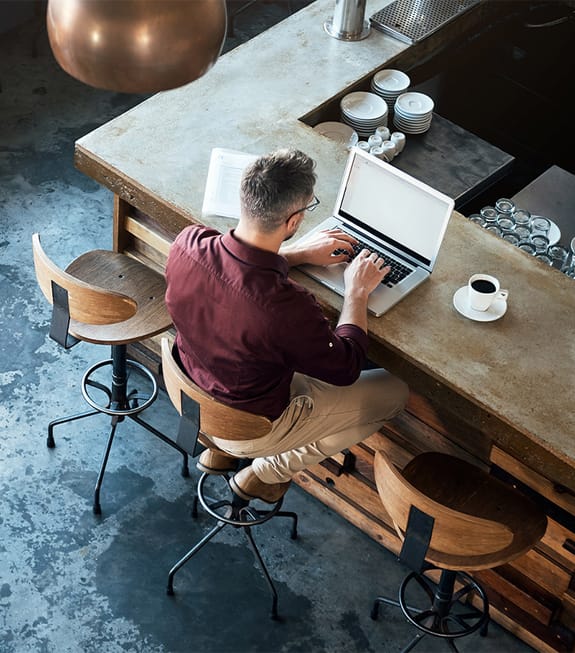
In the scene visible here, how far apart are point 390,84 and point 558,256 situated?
107 cm

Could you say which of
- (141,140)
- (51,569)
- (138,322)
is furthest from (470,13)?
(51,569)

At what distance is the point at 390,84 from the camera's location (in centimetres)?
415

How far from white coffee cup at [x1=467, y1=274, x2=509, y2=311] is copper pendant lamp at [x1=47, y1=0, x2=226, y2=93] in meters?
1.35

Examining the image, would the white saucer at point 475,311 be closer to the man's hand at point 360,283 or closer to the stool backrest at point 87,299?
the man's hand at point 360,283

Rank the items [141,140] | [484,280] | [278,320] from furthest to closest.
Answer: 1. [141,140]
2. [484,280]
3. [278,320]

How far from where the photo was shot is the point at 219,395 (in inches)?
116

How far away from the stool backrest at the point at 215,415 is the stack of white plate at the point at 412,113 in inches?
65.6

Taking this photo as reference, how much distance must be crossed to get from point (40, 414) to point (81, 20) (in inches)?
92.3

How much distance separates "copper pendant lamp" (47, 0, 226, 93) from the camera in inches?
74.1

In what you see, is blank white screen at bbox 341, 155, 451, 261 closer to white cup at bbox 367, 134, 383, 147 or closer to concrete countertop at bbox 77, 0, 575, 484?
concrete countertop at bbox 77, 0, 575, 484

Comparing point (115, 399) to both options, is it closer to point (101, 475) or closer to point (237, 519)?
point (101, 475)

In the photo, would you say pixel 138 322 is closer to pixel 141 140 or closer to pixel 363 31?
pixel 141 140

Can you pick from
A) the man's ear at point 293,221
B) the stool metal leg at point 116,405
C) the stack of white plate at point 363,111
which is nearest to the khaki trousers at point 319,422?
the stool metal leg at point 116,405

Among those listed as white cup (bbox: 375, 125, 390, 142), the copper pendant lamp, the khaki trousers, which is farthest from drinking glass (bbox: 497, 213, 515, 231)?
the copper pendant lamp
